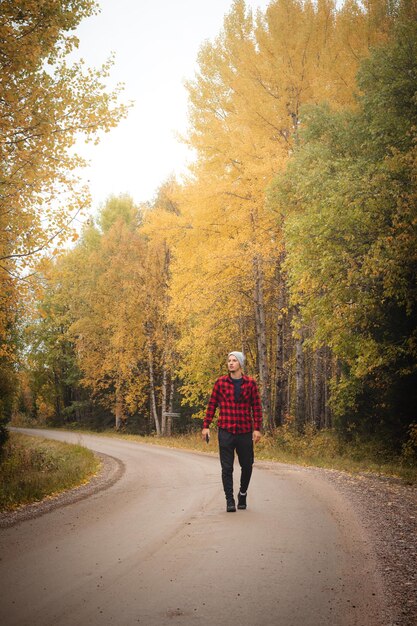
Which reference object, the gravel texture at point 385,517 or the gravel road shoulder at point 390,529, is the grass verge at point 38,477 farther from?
the gravel road shoulder at point 390,529

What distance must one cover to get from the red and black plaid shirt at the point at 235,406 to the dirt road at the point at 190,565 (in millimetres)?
1107

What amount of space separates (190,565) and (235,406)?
274cm

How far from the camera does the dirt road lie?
3.12 m

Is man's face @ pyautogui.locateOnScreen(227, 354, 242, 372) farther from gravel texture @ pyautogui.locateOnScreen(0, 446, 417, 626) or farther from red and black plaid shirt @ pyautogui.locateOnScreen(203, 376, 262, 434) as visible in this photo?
gravel texture @ pyautogui.locateOnScreen(0, 446, 417, 626)

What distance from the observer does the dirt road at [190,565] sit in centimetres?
312

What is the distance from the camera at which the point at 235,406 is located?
657cm

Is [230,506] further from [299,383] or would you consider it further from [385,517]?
[299,383]

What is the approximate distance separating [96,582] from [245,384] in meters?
3.52

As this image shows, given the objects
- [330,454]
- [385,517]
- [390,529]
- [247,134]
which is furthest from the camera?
[247,134]

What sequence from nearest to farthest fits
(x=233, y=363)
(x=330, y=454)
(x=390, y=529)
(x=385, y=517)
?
(x=390, y=529) < (x=385, y=517) < (x=233, y=363) < (x=330, y=454)

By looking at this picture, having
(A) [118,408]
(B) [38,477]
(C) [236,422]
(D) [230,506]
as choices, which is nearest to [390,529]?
(D) [230,506]

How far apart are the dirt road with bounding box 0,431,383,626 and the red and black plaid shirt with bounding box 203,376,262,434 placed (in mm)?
1107

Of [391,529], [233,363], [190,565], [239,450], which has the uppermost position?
[233,363]

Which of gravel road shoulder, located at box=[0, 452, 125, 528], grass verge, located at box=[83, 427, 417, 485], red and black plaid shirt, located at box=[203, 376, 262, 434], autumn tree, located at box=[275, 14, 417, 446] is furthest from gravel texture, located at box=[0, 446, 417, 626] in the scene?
autumn tree, located at box=[275, 14, 417, 446]
